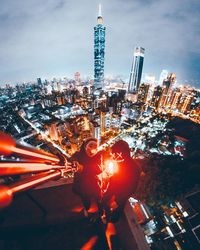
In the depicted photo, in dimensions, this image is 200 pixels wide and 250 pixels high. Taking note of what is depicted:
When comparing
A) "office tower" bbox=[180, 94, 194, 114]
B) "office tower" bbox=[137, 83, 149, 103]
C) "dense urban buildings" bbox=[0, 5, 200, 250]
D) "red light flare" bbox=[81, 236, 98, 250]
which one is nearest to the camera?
"red light flare" bbox=[81, 236, 98, 250]

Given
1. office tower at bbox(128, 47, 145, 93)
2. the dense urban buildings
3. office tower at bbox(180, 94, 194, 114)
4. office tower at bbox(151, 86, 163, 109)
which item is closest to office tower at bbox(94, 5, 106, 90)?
office tower at bbox(128, 47, 145, 93)

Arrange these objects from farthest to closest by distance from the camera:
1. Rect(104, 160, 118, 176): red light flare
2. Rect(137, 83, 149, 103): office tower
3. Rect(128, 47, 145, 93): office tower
Result: Rect(128, 47, 145, 93): office tower, Rect(137, 83, 149, 103): office tower, Rect(104, 160, 118, 176): red light flare

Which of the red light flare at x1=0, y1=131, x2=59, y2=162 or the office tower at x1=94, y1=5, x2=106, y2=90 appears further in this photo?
the office tower at x1=94, y1=5, x2=106, y2=90

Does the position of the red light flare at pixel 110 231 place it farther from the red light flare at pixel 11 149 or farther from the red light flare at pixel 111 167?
the red light flare at pixel 11 149

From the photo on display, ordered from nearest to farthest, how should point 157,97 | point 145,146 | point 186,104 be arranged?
point 145,146, point 186,104, point 157,97

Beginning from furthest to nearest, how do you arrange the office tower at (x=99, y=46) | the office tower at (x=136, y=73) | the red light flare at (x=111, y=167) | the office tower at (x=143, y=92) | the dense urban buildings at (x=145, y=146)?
the office tower at (x=99, y=46)
the office tower at (x=136, y=73)
the office tower at (x=143, y=92)
the dense urban buildings at (x=145, y=146)
the red light flare at (x=111, y=167)

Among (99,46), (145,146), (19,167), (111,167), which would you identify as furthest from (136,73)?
(19,167)

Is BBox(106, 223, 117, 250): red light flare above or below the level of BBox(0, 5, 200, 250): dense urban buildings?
below

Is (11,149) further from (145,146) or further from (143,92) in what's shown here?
(143,92)

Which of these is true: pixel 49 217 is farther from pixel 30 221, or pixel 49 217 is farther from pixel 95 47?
pixel 95 47

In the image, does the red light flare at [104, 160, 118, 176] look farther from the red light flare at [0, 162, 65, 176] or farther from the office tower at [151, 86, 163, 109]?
the office tower at [151, 86, 163, 109]

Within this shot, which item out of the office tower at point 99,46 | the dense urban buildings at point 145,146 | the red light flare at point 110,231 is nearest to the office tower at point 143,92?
the dense urban buildings at point 145,146
